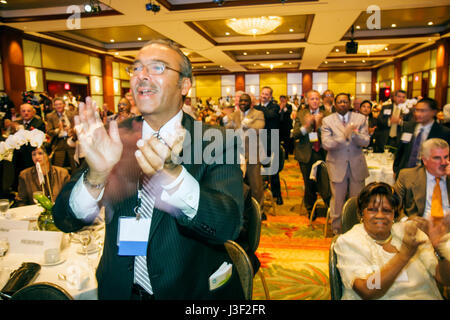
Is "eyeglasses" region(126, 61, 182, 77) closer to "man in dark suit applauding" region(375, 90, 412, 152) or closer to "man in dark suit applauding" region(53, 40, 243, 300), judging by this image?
"man in dark suit applauding" region(53, 40, 243, 300)

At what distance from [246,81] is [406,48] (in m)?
8.95

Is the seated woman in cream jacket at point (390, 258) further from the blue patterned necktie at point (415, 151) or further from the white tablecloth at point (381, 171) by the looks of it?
the white tablecloth at point (381, 171)

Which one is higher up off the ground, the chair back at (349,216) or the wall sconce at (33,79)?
the wall sconce at (33,79)

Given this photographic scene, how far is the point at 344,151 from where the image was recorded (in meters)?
3.81

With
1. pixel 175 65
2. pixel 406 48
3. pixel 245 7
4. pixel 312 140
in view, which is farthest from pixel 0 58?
pixel 406 48

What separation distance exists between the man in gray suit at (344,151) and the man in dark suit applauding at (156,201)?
284 cm

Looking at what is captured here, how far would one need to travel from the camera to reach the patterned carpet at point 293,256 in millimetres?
2986

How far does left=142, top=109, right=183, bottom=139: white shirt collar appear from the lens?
50.5 inches

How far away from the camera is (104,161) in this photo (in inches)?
39.2

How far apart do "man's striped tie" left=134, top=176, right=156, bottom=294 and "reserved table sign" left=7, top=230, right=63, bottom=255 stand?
0.84 meters

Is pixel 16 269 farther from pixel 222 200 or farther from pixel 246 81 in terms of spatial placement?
pixel 246 81

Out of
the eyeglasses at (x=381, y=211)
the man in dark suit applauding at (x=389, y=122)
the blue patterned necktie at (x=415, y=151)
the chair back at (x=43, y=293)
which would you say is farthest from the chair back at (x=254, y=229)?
the man in dark suit applauding at (x=389, y=122)

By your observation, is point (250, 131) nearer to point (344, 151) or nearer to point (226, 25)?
point (344, 151)

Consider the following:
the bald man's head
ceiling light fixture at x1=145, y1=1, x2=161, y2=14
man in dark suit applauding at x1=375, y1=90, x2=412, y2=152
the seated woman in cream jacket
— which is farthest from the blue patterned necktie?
the bald man's head
